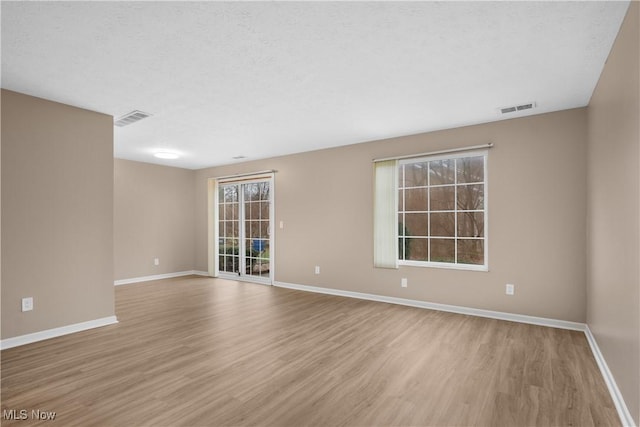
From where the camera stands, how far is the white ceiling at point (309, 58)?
203cm

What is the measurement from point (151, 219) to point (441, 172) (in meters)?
5.87

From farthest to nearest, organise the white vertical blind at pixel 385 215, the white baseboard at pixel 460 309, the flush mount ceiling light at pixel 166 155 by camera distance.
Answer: the flush mount ceiling light at pixel 166 155 < the white vertical blind at pixel 385 215 < the white baseboard at pixel 460 309

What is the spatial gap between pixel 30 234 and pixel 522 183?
5.45 m

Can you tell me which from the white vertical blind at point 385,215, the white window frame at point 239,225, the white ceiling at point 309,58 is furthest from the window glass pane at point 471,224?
the white window frame at point 239,225

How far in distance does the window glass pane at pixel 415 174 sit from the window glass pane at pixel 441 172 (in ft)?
0.34

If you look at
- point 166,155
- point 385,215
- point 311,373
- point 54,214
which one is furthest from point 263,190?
point 311,373

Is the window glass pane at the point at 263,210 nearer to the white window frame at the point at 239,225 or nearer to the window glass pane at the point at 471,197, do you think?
the white window frame at the point at 239,225

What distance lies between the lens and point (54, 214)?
3.46 meters

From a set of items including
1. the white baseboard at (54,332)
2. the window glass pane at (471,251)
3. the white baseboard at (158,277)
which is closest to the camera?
the white baseboard at (54,332)

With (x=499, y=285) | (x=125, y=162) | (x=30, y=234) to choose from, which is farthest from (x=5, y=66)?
(x=499, y=285)

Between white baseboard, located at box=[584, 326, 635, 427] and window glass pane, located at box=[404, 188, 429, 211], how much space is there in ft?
7.85

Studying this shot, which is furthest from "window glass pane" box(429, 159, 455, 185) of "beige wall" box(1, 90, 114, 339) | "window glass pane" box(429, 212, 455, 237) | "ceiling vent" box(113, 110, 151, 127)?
"beige wall" box(1, 90, 114, 339)

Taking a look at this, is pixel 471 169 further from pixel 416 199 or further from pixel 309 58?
pixel 309 58

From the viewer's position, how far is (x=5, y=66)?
2.68 m
